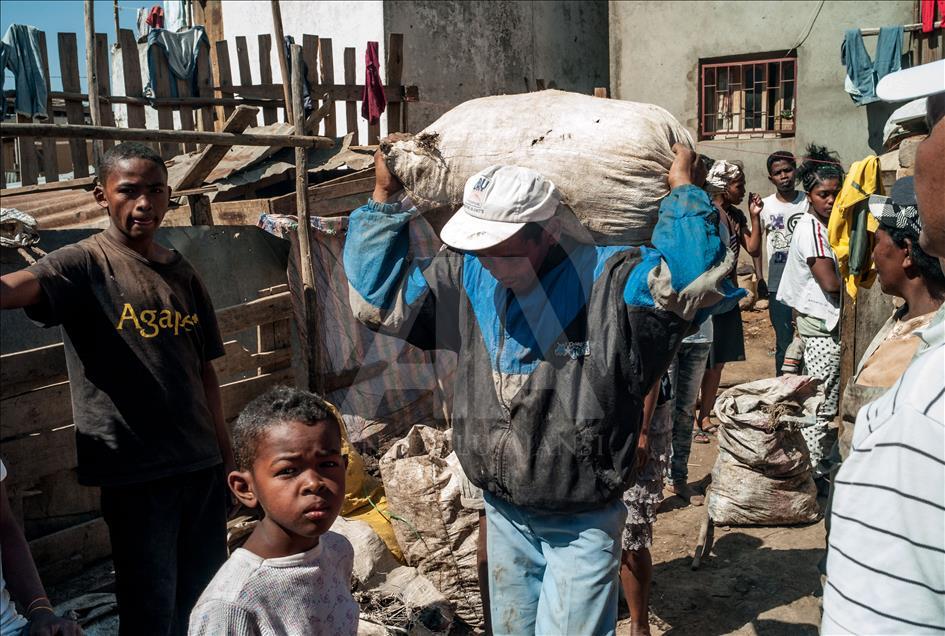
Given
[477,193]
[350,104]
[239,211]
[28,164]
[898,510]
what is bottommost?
[898,510]

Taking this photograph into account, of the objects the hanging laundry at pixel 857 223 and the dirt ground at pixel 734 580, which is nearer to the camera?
the dirt ground at pixel 734 580

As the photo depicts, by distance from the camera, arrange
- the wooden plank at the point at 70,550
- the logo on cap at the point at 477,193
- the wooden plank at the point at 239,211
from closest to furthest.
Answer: the logo on cap at the point at 477,193, the wooden plank at the point at 70,550, the wooden plank at the point at 239,211

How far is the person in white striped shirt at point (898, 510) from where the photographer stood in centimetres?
110

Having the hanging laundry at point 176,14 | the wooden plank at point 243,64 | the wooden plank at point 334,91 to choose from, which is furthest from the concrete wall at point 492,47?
the hanging laundry at point 176,14

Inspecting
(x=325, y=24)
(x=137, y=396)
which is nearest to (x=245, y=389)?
(x=137, y=396)

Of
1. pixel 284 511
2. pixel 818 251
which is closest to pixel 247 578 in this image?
pixel 284 511

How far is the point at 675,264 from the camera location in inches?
87.2

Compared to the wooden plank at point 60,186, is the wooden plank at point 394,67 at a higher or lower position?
higher

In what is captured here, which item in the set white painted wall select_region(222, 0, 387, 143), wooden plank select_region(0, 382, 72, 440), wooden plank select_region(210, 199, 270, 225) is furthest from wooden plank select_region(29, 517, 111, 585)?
white painted wall select_region(222, 0, 387, 143)

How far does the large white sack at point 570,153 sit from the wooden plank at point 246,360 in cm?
200

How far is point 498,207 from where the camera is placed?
2324 millimetres

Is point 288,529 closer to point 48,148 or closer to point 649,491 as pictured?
point 649,491

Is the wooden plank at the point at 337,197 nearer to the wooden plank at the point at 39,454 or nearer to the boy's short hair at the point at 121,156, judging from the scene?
the wooden plank at the point at 39,454

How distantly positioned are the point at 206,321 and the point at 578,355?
1.46m
